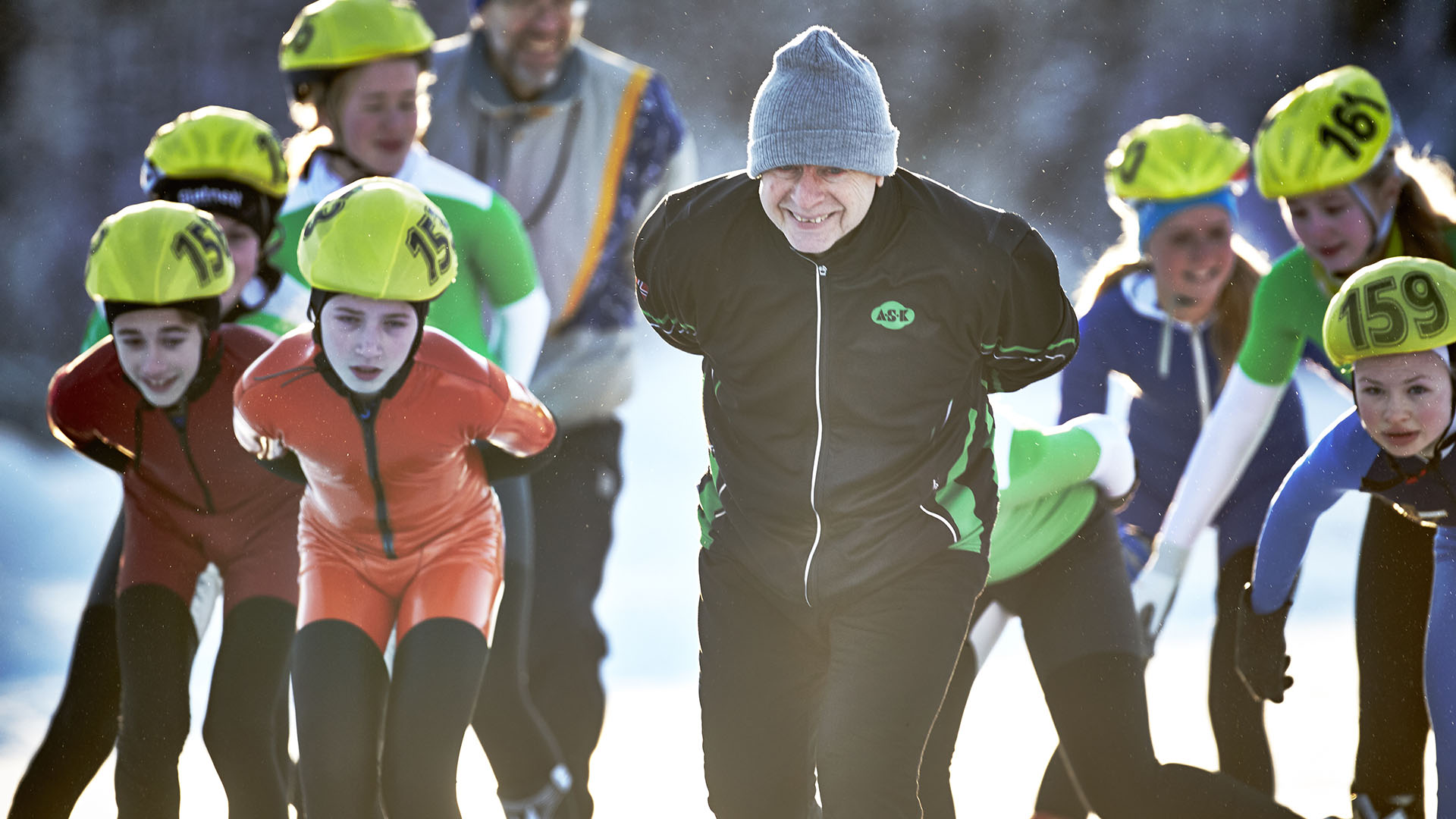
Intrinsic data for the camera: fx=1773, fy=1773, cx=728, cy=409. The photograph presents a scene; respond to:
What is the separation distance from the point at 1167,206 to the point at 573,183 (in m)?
1.97

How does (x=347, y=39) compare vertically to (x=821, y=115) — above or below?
above

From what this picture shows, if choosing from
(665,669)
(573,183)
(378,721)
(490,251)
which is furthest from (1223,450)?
(665,669)

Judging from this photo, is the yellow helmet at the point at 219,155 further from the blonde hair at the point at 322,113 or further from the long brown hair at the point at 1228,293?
the long brown hair at the point at 1228,293

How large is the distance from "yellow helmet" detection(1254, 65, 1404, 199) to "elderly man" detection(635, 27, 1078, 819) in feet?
5.25

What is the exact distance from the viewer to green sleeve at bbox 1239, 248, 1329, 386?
4.93 meters

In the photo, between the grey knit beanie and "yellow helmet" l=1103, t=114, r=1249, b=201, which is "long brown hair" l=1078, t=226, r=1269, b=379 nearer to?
"yellow helmet" l=1103, t=114, r=1249, b=201

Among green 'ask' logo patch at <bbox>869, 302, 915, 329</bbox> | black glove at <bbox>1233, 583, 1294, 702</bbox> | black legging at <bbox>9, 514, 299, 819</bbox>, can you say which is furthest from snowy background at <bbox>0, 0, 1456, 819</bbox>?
green 'ask' logo patch at <bbox>869, 302, 915, 329</bbox>

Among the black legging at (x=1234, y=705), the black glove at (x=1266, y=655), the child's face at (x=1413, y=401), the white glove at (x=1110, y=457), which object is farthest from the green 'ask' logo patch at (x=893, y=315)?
the black legging at (x=1234, y=705)

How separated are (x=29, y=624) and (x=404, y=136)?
3.72m

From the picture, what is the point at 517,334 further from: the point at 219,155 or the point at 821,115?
the point at 821,115

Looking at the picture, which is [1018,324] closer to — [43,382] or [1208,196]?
[1208,196]

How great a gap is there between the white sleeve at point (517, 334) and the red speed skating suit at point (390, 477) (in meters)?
0.73

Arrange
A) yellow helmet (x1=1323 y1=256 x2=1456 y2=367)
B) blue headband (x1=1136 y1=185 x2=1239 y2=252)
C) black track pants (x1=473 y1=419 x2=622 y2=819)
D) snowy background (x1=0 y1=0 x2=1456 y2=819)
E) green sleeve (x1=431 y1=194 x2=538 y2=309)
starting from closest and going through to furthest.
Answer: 1. yellow helmet (x1=1323 y1=256 x2=1456 y2=367)
2. green sleeve (x1=431 y1=194 x2=538 y2=309)
3. black track pants (x1=473 y1=419 x2=622 y2=819)
4. blue headband (x1=1136 y1=185 x2=1239 y2=252)
5. snowy background (x1=0 y1=0 x2=1456 y2=819)

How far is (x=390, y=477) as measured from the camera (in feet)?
13.7
